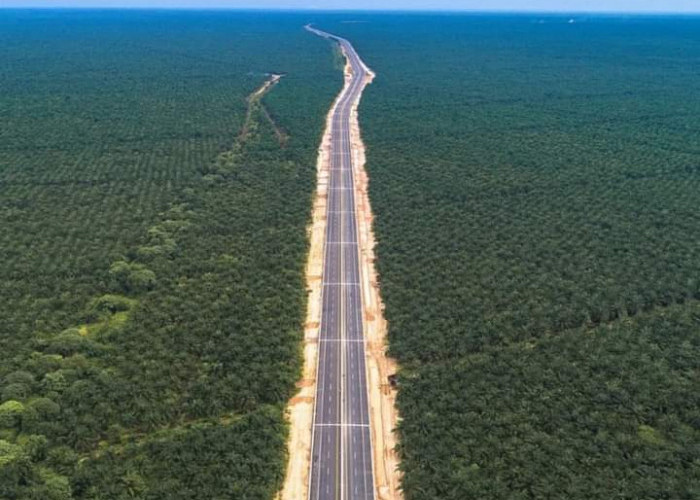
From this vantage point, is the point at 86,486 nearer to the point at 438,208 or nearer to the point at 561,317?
the point at 561,317

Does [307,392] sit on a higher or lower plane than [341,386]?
lower

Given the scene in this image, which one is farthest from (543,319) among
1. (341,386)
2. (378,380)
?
(341,386)

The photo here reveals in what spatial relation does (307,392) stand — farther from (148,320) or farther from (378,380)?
(148,320)

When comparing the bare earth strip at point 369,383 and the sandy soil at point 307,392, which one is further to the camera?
the bare earth strip at point 369,383

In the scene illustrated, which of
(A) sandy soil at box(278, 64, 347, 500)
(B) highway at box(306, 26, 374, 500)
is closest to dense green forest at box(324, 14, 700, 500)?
(B) highway at box(306, 26, 374, 500)

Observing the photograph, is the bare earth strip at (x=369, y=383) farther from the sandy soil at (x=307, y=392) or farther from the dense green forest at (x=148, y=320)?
the dense green forest at (x=148, y=320)

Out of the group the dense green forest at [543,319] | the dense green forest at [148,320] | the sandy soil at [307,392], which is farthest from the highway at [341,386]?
the dense green forest at [543,319]
